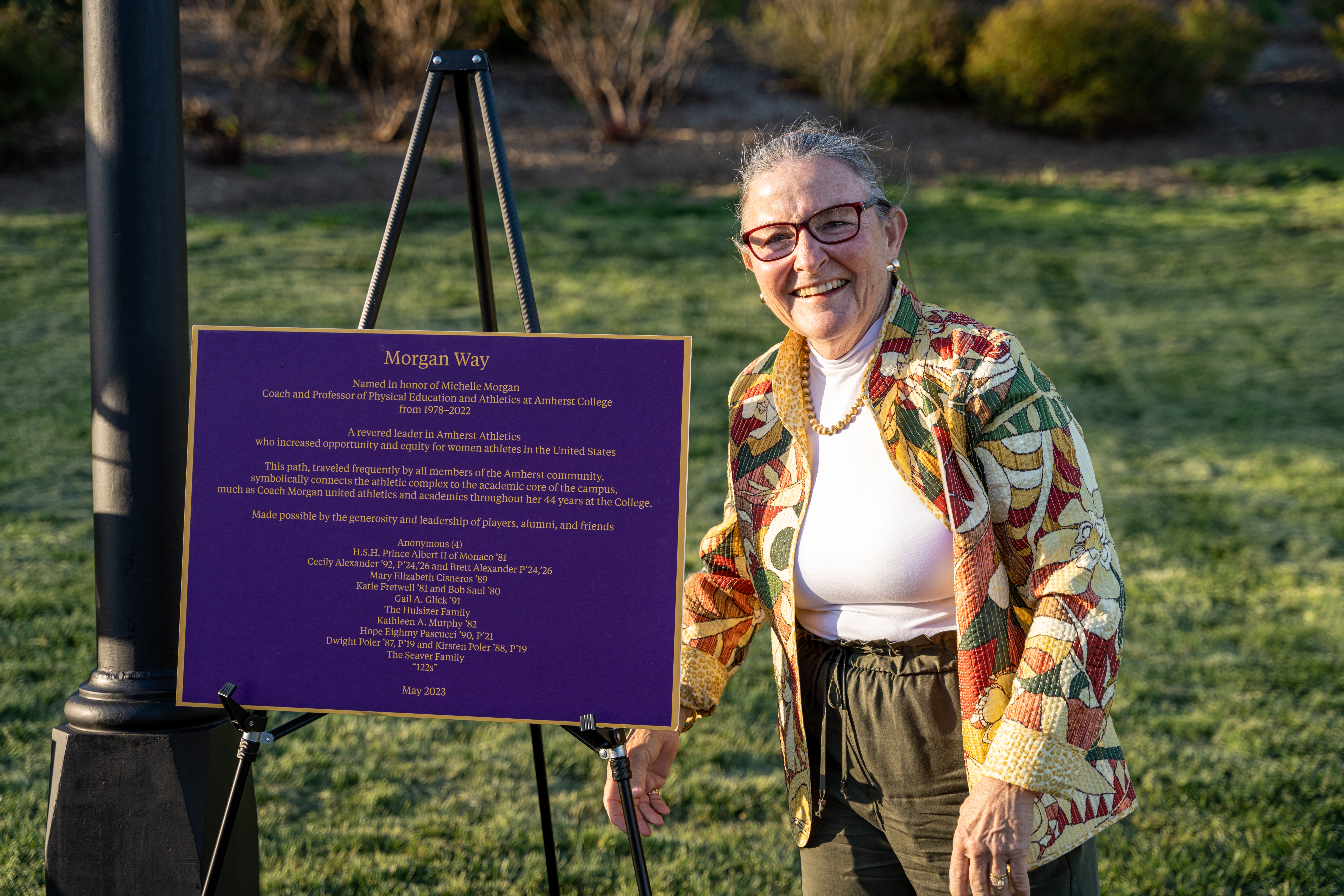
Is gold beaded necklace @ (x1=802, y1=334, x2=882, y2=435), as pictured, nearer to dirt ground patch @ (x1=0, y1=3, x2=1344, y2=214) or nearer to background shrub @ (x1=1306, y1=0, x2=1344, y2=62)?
dirt ground patch @ (x1=0, y1=3, x2=1344, y2=214)

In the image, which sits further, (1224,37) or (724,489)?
(1224,37)

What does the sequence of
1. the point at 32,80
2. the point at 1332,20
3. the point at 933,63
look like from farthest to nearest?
the point at 1332,20, the point at 933,63, the point at 32,80

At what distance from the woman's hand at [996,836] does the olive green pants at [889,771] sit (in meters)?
0.09

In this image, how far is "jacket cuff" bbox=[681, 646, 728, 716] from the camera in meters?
2.28

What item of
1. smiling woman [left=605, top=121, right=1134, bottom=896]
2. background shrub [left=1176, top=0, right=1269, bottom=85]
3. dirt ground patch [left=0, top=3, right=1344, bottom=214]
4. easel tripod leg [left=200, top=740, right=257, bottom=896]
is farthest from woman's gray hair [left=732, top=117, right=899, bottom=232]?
background shrub [left=1176, top=0, right=1269, bottom=85]

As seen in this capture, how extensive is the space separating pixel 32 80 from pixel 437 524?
1401 cm

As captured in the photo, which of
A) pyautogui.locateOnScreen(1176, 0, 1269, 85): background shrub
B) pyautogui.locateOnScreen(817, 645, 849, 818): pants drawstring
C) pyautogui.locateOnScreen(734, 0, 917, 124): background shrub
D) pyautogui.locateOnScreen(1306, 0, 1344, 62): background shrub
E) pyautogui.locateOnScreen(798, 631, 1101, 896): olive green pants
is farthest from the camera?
pyautogui.locateOnScreen(1306, 0, 1344, 62): background shrub

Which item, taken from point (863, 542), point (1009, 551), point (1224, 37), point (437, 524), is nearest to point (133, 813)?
point (437, 524)

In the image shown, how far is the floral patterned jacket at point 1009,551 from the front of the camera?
1.77 meters

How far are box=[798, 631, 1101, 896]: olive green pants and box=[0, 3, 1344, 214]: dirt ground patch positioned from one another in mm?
12280

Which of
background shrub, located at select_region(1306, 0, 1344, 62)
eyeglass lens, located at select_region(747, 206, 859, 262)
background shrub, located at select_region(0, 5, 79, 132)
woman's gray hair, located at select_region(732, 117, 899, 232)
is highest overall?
background shrub, located at select_region(1306, 0, 1344, 62)

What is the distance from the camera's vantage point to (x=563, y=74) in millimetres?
16703

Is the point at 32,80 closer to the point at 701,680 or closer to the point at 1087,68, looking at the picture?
the point at 701,680

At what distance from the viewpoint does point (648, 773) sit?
2.34m
